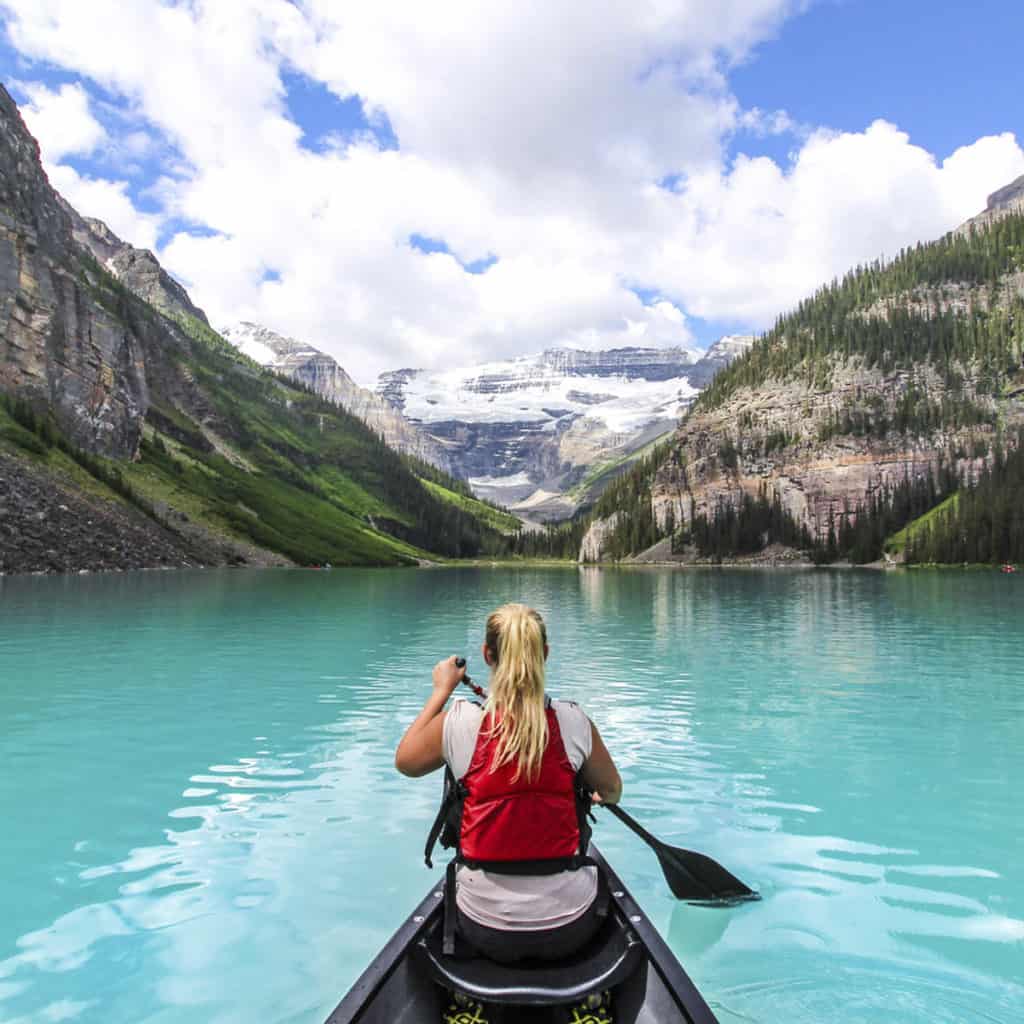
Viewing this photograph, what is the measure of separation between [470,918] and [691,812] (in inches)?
394

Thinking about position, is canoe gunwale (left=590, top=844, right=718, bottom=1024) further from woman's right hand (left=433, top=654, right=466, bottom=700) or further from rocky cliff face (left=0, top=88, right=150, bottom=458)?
rocky cliff face (left=0, top=88, right=150, bottom=458)

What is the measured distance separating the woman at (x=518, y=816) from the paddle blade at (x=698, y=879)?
5233mm

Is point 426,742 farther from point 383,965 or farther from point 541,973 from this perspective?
point 541,973

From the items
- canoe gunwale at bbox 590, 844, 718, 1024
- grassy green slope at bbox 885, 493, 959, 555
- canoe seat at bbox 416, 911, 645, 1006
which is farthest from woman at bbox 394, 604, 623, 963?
grassy green slope at bbox 885, 493, 959, 555

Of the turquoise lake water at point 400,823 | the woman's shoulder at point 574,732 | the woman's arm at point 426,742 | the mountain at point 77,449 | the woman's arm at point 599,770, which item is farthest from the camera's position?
the mountain at point 77,449

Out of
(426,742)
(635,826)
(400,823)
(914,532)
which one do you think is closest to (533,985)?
(426,742)

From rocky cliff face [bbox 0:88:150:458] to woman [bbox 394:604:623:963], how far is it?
15741cm

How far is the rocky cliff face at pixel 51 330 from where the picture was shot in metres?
141

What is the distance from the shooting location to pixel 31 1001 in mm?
8688

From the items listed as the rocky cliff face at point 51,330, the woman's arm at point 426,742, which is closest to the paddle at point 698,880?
the woman's arm at point 426,742

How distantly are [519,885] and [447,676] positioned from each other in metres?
1.93

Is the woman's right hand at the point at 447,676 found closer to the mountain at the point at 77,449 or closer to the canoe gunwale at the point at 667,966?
the canoe gunwale at the point at 667,966

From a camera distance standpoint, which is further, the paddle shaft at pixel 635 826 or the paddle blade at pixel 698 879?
the paddle blade at pixel 698 879

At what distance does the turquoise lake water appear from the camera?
9211 millimetres
